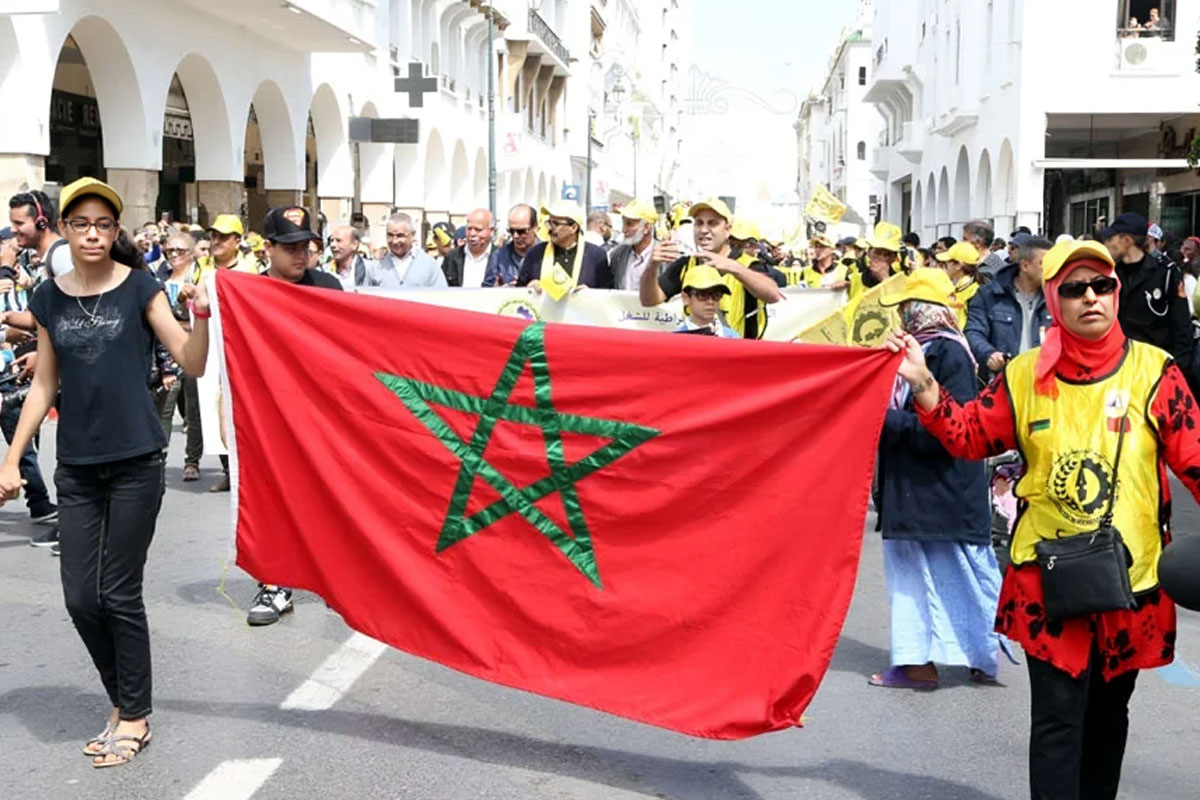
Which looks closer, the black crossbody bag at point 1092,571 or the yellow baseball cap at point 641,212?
the black crossbody bag at point 1092,571

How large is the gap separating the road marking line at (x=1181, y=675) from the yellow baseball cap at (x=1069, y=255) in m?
3.14

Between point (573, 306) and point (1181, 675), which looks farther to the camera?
point (573, 306)

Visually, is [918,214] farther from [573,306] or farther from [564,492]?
[564,492]

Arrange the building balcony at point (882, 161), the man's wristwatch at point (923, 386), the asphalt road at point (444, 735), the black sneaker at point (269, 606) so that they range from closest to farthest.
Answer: the man's wristwatch at point (923, 386)
the asphalt road at point (444, 735)
the black sneaker at point (269, 606)
the building balcony at point (882, 161)

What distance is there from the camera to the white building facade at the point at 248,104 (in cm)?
2027

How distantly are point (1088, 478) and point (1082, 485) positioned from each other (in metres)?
0.02

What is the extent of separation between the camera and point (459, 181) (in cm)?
4362

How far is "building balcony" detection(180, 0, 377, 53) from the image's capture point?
2500 cm

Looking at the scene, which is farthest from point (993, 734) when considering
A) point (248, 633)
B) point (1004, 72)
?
point (1004, 72)

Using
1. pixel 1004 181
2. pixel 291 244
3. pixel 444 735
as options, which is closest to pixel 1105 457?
pixel 444 735

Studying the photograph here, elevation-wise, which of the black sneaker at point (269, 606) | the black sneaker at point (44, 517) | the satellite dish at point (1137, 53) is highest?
the satellite dish at point (1137, 53)

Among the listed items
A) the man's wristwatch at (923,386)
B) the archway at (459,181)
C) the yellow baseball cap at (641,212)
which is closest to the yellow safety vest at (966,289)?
the yellow baseball cap at (641,212)

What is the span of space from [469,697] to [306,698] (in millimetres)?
635

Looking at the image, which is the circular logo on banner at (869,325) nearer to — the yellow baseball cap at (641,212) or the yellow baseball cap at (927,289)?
the yellow baseball cap at (927,289)
